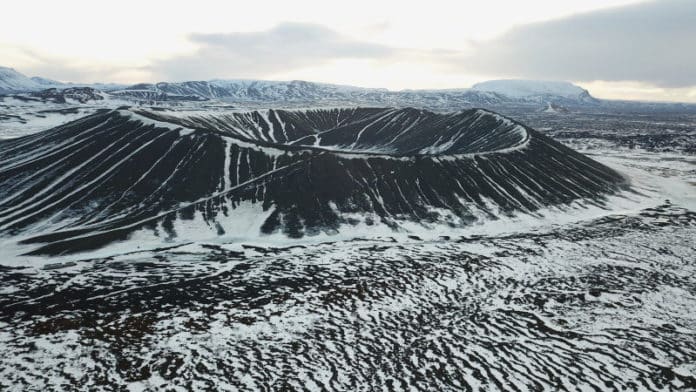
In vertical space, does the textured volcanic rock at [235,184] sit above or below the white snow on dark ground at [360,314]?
above

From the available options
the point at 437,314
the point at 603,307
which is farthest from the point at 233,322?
the point at 603,307

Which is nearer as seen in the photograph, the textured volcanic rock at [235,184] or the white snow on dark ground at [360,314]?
the white snow on dark ground at [360,314]

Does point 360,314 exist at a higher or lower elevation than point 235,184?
lower

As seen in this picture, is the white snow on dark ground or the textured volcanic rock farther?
the textured volcanic rock

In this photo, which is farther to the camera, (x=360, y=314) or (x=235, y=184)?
(x=235, y=184)

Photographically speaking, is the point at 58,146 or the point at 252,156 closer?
the point at 252,156

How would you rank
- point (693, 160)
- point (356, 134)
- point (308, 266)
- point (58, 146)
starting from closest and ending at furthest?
point (308, 266) < point (58, 146) < point (693, 160) < point (356, 134)

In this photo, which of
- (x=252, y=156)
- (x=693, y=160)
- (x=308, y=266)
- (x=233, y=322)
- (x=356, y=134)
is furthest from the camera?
(x=356, y=134)

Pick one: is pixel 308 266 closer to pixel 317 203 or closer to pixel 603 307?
pixel 317 203
